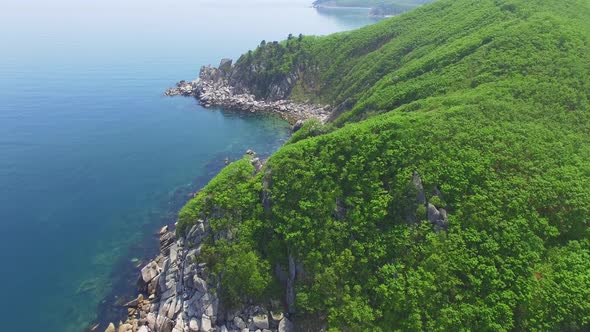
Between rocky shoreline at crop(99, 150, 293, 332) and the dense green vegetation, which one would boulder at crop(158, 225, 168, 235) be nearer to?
rocky shoreline at crop(99, 150, 293, 332)

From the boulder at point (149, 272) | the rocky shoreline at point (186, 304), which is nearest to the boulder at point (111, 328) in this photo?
the rocky shoreline at point (186, 304)

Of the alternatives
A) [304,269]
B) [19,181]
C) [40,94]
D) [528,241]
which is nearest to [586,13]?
[528,241]

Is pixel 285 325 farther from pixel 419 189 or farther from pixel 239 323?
pixel 419 189

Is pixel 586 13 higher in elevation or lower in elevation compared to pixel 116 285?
higher

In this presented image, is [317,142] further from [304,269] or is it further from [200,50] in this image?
[200,50]

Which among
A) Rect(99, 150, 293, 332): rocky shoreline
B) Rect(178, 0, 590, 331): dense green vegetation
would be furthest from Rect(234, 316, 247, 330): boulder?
Rect(178, 0, 590, 331): dense green vegetation
